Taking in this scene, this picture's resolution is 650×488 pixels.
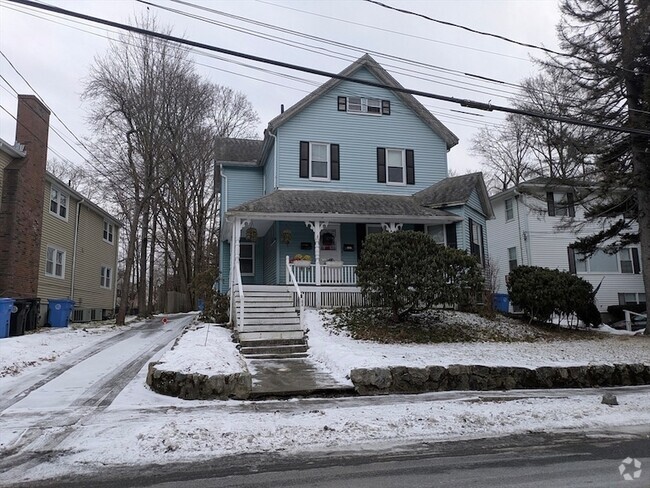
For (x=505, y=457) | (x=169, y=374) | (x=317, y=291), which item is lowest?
(x=505, y=457)

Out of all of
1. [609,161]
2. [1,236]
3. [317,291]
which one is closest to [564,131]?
[609,161]

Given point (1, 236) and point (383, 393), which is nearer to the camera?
point (383, 393)

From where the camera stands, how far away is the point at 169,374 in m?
7.67

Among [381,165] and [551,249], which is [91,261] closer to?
[381,165]

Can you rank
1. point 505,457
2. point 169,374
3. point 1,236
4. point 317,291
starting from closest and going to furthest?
point 505,457
point 169,374
point 317,291
point 1,236

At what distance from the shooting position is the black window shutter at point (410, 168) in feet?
64.1

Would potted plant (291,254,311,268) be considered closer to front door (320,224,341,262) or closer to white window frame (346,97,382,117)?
front door (320,224,341,262)

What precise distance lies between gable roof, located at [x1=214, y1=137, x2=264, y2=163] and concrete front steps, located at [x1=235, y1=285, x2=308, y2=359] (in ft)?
29.7

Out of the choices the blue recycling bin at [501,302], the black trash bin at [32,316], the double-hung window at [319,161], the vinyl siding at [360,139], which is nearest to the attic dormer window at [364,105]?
the vinyl siding at [360,139]

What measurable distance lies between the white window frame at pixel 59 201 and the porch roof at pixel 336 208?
9.71 metres

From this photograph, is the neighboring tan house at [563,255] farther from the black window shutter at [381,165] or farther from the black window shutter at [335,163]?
the black window shutter at [335,163]

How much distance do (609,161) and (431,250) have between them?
8789 millimetres

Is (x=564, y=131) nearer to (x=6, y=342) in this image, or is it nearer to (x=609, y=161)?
(x=609, y=161)

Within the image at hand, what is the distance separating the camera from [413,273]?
492 inches
